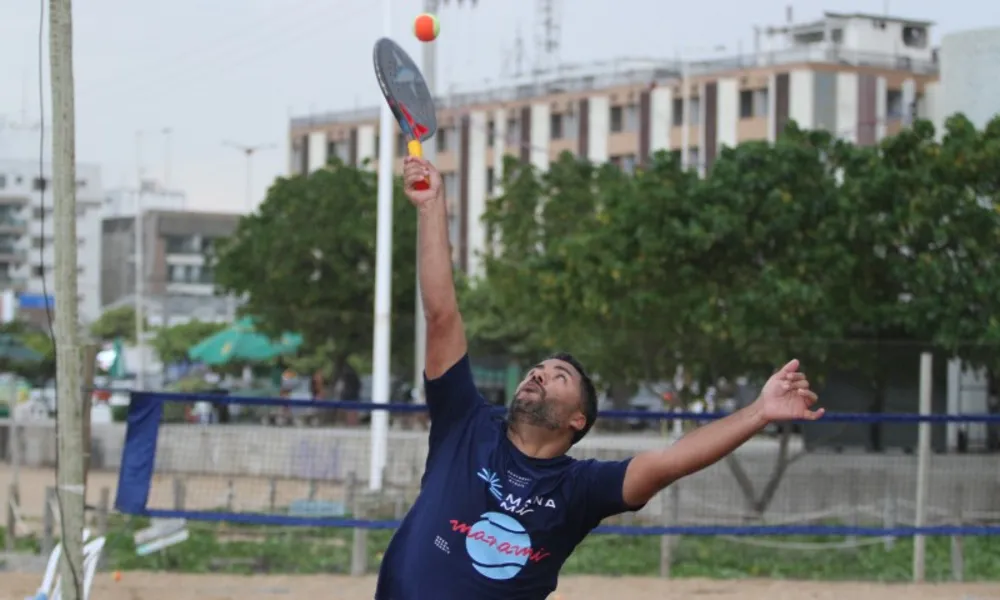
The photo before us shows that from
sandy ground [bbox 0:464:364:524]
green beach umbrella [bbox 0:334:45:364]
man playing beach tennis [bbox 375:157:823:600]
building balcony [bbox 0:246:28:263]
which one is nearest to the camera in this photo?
man playing beach tennis [bbox 375:157:823:600]

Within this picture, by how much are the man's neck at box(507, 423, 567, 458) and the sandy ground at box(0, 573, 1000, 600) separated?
28.3ft

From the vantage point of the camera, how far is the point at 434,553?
14.0 feet

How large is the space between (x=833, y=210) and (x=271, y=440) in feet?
31.0

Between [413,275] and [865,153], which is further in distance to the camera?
[413,275]

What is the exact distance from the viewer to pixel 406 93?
5074 millimetres

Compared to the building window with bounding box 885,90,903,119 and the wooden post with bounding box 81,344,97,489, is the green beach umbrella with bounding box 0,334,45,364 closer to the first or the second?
the wooden post with bounding box 81,344,97,489

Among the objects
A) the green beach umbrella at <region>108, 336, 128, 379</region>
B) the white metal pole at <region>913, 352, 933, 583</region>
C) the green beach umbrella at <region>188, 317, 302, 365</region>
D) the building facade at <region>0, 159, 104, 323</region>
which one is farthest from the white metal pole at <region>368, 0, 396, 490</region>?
the building facade at <region>0, 159, 104, 323</region>

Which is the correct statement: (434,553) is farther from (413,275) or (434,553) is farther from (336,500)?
(413,275)

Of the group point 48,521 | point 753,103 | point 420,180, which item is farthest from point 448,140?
point 420,180

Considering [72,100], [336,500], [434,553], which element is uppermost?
[72,100]

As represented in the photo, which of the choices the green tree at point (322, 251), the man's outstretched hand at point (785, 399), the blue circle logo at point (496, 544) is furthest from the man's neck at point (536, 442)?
the green tree at point (322, 251)

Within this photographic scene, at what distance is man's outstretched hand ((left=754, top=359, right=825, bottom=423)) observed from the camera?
12.9ft

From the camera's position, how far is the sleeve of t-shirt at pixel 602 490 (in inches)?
170

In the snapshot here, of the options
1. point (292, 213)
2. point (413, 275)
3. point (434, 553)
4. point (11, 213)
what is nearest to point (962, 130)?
point (434, 553)
